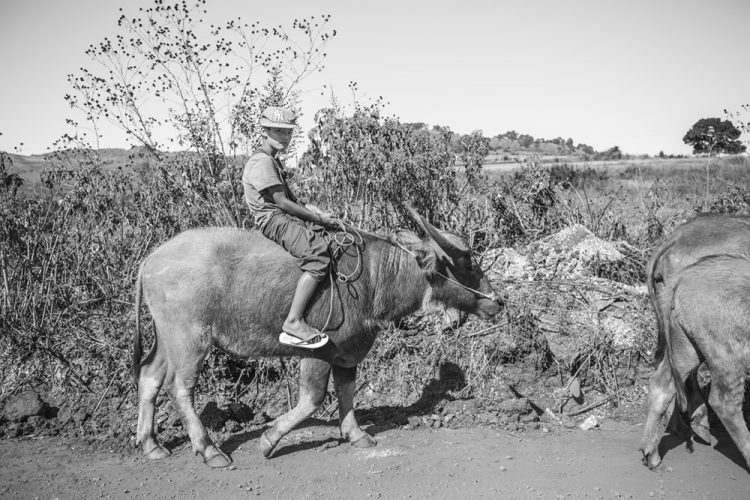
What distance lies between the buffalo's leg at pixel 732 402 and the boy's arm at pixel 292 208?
11.7ft

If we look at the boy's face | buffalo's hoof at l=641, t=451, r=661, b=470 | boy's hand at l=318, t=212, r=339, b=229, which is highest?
the boy's face

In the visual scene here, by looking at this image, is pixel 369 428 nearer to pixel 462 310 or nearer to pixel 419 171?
pixel 462 310

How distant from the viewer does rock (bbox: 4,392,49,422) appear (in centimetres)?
683

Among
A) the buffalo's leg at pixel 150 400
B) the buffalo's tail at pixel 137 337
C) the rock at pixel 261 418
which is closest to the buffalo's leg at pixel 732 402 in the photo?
the rock at pixel 261 418

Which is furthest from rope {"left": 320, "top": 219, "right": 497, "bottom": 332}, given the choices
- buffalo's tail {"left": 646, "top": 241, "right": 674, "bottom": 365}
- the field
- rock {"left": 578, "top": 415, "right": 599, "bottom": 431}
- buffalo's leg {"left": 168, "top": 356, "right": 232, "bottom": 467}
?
rock {"left": 578, "top": 415, "right": 599, "bottom": 431}

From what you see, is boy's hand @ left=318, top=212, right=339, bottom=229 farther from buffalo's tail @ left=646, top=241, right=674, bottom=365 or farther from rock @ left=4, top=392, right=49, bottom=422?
rock @ left=4, top=392, right=49, bottom=422

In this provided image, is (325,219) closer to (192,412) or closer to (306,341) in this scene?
(306,341)

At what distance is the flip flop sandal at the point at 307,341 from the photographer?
18.8 feet

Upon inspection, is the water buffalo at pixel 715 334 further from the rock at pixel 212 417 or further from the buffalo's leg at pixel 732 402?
the rock at pixel 212 417

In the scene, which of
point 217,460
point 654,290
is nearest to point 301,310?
point 217,460

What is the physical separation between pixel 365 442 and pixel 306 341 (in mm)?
1207

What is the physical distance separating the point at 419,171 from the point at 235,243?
4.08 m

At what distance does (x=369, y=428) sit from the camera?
6645mm

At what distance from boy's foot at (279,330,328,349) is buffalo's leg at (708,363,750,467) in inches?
130
